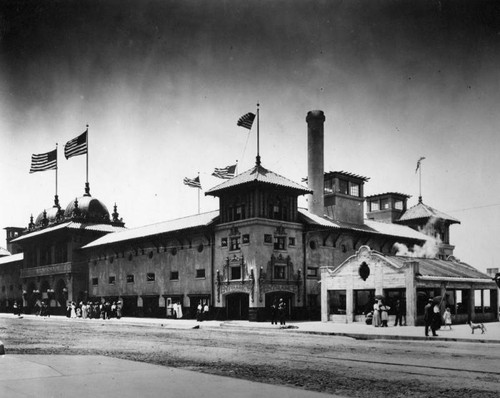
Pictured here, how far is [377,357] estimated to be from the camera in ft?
55.8

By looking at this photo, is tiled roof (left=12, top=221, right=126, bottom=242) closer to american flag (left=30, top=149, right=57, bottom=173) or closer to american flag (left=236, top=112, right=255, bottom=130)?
american flag (left=30, top=149, right=57, bottom=173)

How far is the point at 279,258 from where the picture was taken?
44.6m

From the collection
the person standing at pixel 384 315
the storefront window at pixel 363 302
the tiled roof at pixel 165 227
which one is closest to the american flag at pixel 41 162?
the tiled roof at pixel 165 227

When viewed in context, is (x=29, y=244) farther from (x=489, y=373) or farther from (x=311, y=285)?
(x=489, y=373)

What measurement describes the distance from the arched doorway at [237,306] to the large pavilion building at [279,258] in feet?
0.25

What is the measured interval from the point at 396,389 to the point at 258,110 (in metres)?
33.9

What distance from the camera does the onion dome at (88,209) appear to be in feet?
234

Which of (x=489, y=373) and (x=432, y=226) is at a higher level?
(x=432, y=226)

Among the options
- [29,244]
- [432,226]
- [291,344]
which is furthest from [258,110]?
[29,244]

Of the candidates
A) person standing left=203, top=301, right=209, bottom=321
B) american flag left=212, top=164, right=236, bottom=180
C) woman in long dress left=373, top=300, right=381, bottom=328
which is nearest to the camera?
woman in long dress left=373, top=300, right=381, bottom=328

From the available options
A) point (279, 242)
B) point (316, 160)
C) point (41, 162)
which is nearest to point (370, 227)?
point (316, 160)

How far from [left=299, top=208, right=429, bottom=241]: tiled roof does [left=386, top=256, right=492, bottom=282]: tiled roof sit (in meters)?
9.67

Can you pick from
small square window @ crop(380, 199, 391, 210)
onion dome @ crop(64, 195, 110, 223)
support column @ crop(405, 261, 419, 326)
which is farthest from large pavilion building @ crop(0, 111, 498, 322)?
onion dome @ crop(64, 195, 110, 223)

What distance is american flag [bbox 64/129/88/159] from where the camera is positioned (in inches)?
2024
